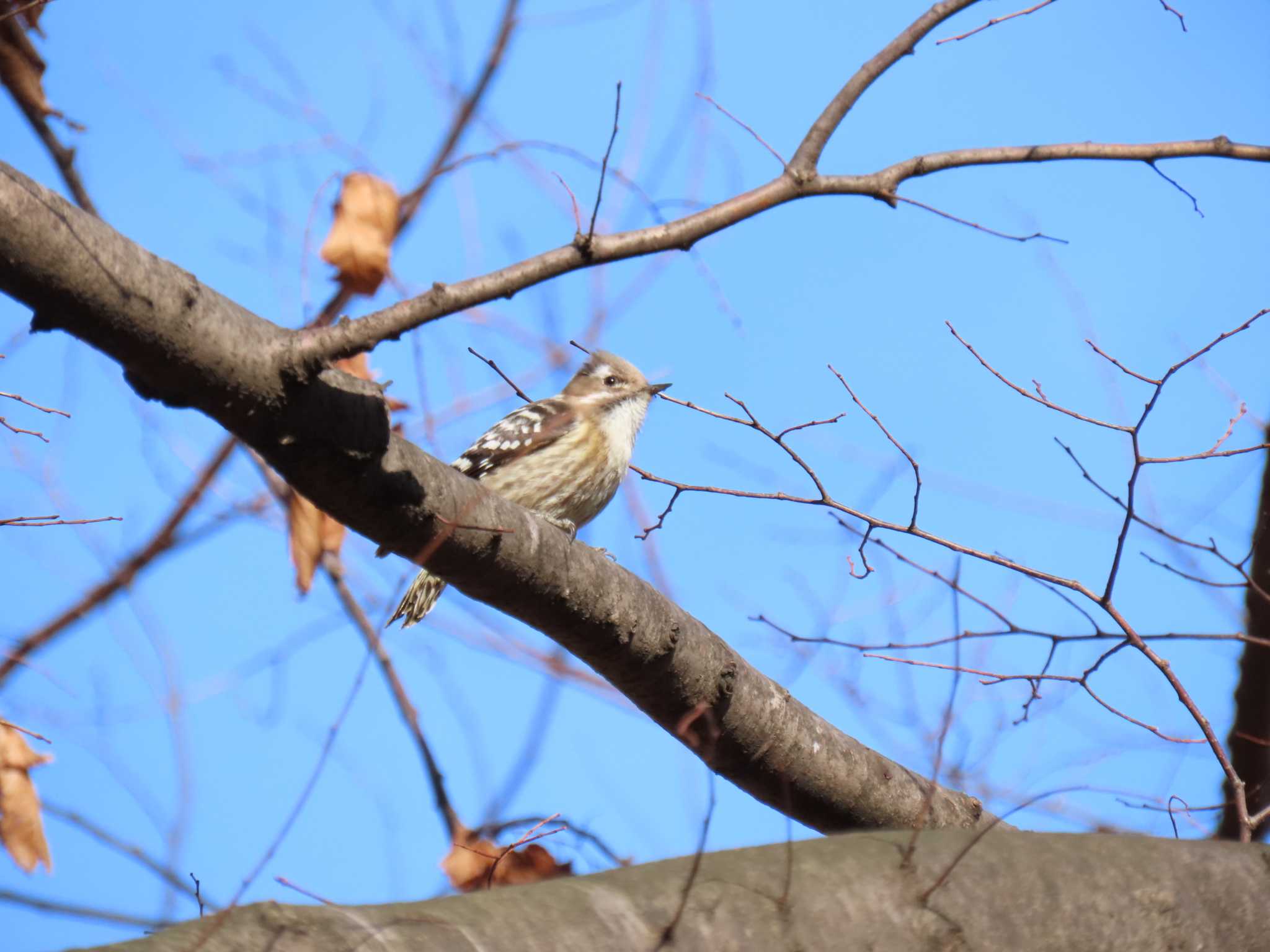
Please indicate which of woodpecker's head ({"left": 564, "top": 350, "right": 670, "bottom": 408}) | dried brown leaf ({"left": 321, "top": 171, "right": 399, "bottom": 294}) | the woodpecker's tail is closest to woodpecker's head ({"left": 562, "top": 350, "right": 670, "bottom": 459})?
woodpecker's head ({"left": 564, "top": 350, "right": 670, "bottom": 408})

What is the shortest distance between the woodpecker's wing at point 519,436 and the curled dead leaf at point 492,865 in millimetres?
2639

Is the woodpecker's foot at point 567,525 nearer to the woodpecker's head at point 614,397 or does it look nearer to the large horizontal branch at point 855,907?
the woodpecker's head at point 614,397

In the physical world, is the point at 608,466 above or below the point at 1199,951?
above

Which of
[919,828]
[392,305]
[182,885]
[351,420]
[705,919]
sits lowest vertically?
[182,885]

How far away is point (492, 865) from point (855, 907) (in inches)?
72.4

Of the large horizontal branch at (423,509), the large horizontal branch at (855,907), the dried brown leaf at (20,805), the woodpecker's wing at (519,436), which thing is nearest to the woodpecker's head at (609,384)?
the woodpecker's wing at (519,436)

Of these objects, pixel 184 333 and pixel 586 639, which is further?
pixel 586 639

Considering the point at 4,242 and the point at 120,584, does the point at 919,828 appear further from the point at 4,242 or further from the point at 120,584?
the point at 120,584

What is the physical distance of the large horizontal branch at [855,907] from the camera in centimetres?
192

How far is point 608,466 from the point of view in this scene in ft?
22.9

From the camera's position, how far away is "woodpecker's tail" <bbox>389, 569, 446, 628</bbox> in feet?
23.1

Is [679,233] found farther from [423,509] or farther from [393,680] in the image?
[393,680]

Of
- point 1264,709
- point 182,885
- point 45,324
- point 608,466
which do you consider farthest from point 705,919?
point 608,466

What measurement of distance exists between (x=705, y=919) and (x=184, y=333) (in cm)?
164
